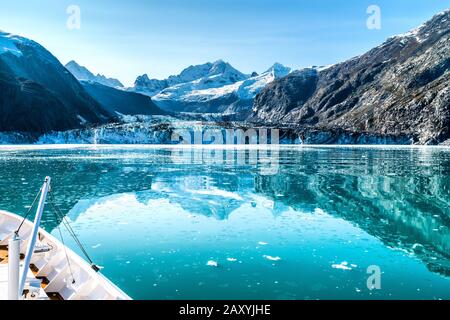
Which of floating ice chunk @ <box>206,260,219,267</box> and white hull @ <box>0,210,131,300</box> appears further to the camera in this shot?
floating ice chunk @ <box>206,260,219,267</box>

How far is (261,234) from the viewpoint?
2195 centimetres

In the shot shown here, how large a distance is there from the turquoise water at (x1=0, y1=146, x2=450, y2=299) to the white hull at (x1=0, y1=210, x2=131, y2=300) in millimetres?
1785

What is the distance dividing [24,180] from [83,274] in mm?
31575

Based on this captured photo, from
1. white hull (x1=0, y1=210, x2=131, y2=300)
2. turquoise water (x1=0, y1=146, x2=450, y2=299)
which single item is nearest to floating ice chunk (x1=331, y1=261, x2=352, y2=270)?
turquoise water (x1=0, y1=146, x2=450, y2=299)

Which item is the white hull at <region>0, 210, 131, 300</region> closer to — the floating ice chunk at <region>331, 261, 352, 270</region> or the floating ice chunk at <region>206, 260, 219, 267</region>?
the floating ice chunk at <region>206, 260, 219, 267</region>

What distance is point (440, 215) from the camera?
26.5m

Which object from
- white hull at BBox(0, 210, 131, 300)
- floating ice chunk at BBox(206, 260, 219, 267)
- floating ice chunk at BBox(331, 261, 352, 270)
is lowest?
floating ice chunk at BBox(331, 261, 352, 270)

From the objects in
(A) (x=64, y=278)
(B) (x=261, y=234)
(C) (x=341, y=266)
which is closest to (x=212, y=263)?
(C) (x=341, y=266)

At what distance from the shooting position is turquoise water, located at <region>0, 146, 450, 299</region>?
1493 cm

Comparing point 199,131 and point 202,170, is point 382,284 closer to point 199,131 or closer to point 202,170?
point 202,170

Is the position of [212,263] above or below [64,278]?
below

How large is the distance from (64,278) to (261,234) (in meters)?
10.7

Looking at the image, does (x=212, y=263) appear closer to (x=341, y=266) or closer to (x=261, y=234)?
(x=341, y=266)
